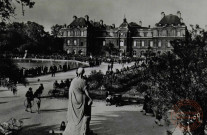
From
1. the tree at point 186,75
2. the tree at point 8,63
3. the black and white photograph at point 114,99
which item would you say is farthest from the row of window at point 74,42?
the tree at point 8,63

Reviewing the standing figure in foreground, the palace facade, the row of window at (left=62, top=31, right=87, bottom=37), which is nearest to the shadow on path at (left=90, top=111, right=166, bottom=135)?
the standing figure in foreground

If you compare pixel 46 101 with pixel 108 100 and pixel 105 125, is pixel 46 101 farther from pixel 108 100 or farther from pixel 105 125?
pixel 105 125

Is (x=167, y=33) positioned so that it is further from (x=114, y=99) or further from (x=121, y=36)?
(x=114, y=99)

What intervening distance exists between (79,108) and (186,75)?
13.1ft

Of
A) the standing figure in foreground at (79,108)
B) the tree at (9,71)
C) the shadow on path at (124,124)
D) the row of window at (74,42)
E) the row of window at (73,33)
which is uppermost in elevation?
the row of window at (73,33)

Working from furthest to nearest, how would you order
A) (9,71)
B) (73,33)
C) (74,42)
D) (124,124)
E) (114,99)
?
(73,33) < (74,42) < (114,99) < (124,124) < (9,71)

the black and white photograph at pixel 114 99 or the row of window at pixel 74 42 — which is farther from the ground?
the row of window at pixel 74 42

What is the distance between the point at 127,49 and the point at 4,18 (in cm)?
6590

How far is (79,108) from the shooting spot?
257 inches

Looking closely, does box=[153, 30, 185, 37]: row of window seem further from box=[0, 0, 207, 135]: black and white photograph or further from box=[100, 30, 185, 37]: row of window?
box=[0, 0, 207, 135]: black and white photograph

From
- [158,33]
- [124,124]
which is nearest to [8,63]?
[124,124]

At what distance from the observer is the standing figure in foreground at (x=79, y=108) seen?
21.3ft

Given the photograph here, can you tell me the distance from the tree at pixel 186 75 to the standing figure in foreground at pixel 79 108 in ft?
11.5

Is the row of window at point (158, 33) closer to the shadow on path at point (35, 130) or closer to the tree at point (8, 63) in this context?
the shadow on path at point (35, 130)
